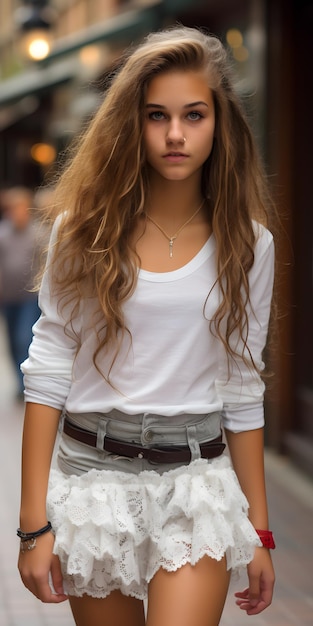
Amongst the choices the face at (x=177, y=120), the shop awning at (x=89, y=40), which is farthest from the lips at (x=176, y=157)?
the shop awning at (x=89, y=40)

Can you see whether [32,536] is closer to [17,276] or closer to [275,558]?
[275,558]

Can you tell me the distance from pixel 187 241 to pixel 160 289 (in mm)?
187

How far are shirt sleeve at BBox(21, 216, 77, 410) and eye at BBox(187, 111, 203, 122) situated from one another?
1.44 ft

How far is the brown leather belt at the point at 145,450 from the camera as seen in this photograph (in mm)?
2838

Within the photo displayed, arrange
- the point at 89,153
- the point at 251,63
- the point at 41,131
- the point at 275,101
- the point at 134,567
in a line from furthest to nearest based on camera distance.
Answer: the point at 41,131 → the point at 251,63 → the point at 275,101 → the point at 89,153 → the point at 134,567

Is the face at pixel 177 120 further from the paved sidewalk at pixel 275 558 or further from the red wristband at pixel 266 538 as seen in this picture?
the paved sidewalk at pixel 275 558

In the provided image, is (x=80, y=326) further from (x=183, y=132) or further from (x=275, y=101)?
(x=275, y=101)

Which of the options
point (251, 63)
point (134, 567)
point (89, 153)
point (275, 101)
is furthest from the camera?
point (251, 63)

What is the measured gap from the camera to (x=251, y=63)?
31.0 feet

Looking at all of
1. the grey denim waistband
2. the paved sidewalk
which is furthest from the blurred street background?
the grey denim waistband

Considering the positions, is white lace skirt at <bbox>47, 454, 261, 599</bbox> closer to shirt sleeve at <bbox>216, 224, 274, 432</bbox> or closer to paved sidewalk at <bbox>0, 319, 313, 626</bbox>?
shirt sleeve at <bbox>216, 224, 274, 432</bbox>

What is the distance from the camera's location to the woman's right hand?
2816mm

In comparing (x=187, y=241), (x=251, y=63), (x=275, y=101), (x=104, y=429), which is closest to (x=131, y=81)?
(x=187, y=241)

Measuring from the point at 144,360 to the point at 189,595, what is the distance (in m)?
0.56
